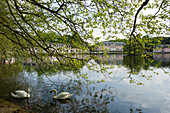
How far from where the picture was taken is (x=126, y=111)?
9.19 m

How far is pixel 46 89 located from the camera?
43.2ft

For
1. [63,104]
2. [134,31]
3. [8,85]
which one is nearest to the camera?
[134,31]

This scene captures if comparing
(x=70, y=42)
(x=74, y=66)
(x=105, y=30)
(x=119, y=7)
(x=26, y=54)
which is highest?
(x=119, y=7)

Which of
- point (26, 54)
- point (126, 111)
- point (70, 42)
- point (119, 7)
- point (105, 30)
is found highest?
point (119, 7)

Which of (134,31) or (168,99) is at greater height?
(134,31)

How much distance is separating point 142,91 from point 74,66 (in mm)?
9231

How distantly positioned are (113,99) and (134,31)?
695 cm

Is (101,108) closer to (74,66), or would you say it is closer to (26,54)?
(74,66)

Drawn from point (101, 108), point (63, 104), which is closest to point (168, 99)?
point (101, 108)

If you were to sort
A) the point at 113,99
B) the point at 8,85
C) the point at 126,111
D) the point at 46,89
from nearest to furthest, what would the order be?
the point at 126,111 < the point at 113,99 < the point at 46,89 < the point at 8,85

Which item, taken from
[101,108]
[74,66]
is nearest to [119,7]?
[74,66]

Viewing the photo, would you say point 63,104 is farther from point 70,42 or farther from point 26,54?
point 70,42

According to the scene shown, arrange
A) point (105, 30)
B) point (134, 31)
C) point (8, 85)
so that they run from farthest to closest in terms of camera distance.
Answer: point (8, 85), point (105, 30), point (134, 31)

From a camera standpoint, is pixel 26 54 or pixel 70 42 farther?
pixel 26 54
